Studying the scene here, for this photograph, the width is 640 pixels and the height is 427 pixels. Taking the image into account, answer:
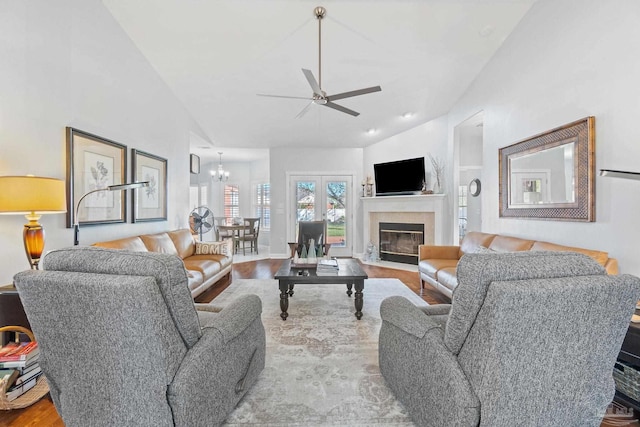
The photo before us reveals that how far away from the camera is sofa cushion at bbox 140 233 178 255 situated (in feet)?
11.1

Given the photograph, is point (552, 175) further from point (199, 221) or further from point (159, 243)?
point (199, 221)

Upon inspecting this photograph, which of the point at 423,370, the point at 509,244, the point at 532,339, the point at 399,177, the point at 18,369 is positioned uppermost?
the point at 399,177

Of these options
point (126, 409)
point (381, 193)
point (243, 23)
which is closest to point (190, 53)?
point (243, 23)

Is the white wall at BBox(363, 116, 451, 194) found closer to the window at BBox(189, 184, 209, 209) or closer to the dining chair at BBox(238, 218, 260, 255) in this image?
the dining chair at BBox(238, 218, 260, 255)

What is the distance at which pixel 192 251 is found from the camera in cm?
426

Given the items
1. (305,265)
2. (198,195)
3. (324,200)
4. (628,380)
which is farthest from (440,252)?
(198,195)

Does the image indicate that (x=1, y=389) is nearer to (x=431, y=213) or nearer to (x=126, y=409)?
(x=126, y=409)

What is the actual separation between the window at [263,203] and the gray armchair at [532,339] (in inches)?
302

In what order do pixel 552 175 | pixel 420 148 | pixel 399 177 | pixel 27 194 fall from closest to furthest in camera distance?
pixel 27 194 < pixel 552 175 < pixel 420 148 < pixel 399 177

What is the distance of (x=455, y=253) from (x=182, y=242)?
12.8 ft

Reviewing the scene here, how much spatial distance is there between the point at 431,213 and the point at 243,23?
4.31 m

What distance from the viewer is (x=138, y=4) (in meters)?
2.89

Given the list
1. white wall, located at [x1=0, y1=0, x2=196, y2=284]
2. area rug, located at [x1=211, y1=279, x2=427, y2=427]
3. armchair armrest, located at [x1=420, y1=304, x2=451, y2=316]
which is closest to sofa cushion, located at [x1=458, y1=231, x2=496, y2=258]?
area rug, located at [x1=211, y1=279, x2=427, y2=427]

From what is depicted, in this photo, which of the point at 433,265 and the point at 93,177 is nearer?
the point at 93,177
